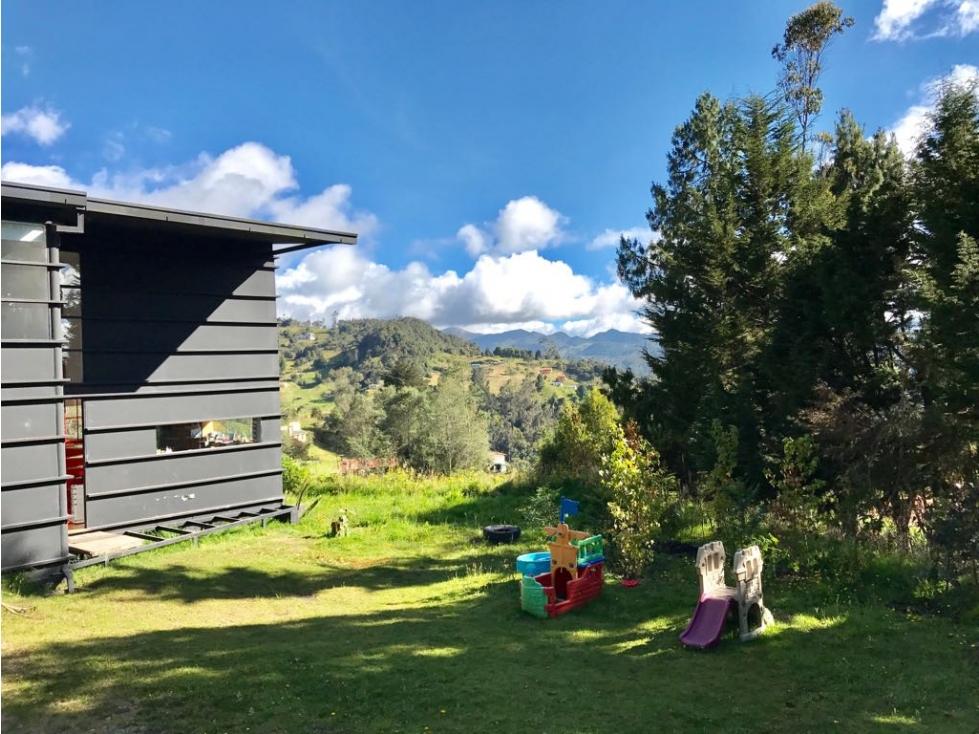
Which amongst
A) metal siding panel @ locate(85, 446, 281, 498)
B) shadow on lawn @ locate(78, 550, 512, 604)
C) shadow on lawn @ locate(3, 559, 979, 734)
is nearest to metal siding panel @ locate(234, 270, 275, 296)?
metal siding panel @ locate(85, 446, 281, 498)

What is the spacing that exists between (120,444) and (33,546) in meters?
3.00

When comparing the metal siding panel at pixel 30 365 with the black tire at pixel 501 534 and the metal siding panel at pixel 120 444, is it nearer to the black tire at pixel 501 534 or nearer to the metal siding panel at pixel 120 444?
the metal siding panel at pixel 120 444

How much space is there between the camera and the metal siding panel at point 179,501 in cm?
1105

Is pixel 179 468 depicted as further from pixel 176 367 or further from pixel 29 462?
pixel 29 462

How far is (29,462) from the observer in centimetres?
844

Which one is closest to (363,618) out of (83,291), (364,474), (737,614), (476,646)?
(476,646)

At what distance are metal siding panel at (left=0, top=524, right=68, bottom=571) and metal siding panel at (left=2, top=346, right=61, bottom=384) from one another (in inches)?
79.1

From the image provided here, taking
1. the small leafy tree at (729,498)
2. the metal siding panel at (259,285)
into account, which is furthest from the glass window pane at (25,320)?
the small leafy tree at (729,498)

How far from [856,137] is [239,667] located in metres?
16.8

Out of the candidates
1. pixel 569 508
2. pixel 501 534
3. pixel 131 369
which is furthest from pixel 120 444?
pixel 569 508

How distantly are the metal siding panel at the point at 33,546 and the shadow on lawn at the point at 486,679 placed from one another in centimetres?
271

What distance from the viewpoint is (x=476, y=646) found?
253 inches

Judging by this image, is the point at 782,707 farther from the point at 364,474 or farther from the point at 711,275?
the point at 364,474

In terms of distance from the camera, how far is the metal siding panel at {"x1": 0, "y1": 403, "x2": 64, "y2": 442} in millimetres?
8234
